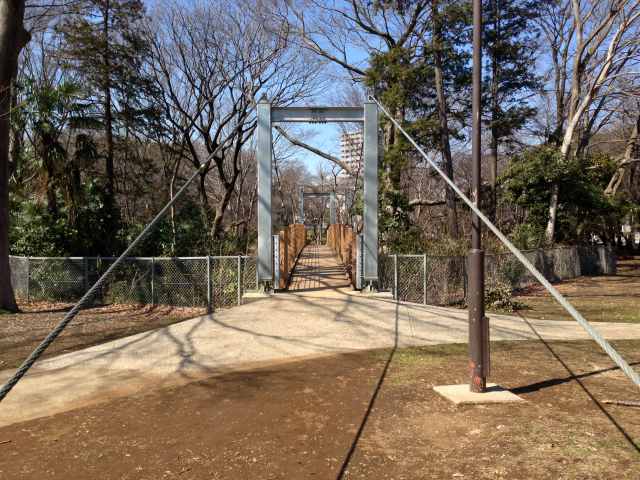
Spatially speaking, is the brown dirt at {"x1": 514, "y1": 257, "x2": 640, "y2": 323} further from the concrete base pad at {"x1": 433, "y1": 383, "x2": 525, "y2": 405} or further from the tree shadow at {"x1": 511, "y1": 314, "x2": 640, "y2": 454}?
the concrete base pad at {"x1": 433, "y1": 383, "x2": 525, "y2": 405}

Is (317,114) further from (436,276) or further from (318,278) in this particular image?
(436,276)

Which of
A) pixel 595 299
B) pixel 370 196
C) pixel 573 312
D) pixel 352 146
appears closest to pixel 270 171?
pixel 370 196

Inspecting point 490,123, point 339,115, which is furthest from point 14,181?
point 490,123

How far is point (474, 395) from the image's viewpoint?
16.3 ft

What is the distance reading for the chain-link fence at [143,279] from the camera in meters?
12.5

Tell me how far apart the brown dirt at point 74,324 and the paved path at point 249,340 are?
52.5 inches

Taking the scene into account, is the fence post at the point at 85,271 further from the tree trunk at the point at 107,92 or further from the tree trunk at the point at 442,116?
the tree trunk at the point at 442,116

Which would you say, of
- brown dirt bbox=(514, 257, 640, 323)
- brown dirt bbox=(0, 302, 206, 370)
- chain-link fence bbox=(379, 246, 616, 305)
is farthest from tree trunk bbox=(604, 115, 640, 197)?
brown dirt bbox=(0, 302, 206, 370)

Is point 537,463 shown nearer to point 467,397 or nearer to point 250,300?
point 467,397

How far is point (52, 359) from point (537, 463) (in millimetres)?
6027

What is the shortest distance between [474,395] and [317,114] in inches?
297

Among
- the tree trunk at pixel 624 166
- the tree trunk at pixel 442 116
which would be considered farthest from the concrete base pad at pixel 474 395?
the tree trunk at pixel 624 166

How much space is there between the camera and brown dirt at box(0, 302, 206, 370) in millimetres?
8281

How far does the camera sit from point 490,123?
22156 millimetres
